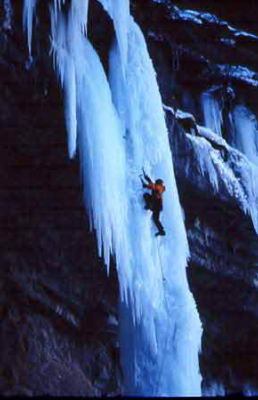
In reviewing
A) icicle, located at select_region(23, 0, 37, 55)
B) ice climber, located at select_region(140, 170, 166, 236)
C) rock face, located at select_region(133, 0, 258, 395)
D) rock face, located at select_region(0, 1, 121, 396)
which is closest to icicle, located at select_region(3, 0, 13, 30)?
rock face, located at select_region(0, 1, 121, 396)

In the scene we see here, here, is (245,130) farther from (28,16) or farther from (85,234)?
(28,16)

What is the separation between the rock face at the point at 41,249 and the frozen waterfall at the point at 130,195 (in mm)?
208

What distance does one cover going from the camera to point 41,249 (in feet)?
18.9

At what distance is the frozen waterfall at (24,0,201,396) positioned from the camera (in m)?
5.34

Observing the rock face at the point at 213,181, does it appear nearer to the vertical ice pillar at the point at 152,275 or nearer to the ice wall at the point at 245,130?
the ice wall at the point at 245,130

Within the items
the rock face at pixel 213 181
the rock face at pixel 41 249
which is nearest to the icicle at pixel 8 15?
the rock face at pixel 41 249

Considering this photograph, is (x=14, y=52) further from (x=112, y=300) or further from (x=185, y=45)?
(x=185, y=45)

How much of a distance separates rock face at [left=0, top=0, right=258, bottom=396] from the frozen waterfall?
0.22 meters

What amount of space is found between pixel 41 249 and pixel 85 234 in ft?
1.61

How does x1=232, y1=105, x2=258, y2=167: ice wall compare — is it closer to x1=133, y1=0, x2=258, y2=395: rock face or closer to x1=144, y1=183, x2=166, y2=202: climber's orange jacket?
x1=133, y1=0, x2=258, y2=395: rock face

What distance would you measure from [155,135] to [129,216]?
1143 mm

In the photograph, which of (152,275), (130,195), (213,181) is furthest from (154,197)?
(213,181)

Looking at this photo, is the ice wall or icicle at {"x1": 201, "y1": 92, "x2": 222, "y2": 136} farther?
the ice wall

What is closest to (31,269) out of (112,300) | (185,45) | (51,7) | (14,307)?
(14,307)
